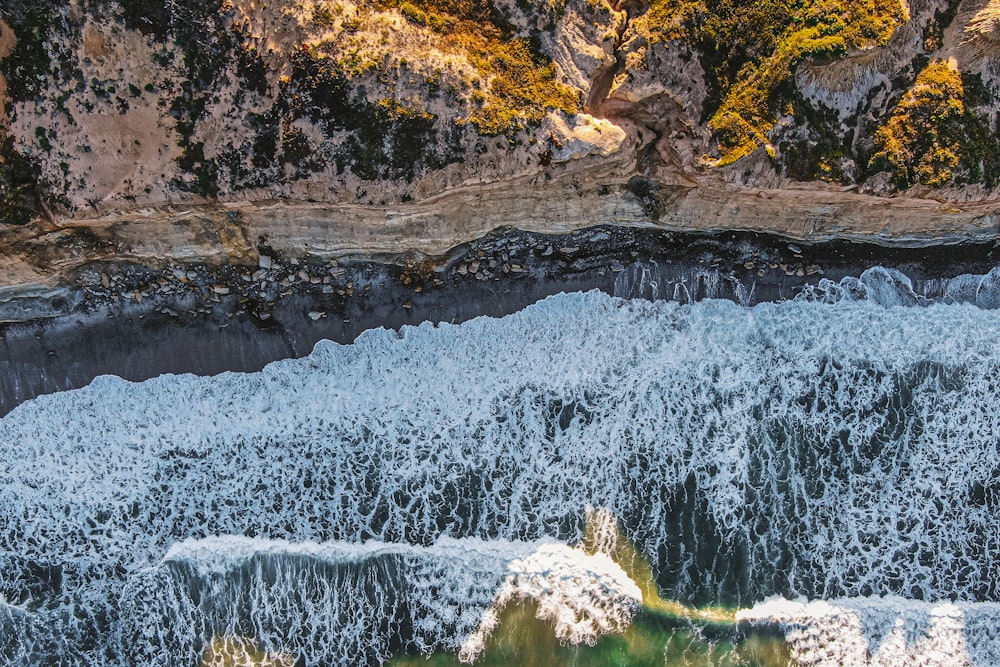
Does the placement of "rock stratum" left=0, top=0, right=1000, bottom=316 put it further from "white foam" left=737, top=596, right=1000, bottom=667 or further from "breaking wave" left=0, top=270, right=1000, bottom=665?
"white foam" left=737, top=596, right=1000, bottom=667

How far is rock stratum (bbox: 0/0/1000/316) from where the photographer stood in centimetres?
792

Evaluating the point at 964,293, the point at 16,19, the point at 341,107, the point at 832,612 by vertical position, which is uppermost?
the point at 16,19

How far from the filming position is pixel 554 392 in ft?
32.8

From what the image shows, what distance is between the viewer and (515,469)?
393 inches

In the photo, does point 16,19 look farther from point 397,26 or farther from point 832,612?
point 832,612

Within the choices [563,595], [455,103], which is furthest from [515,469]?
[455,103]

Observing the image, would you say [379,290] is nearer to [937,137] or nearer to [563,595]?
[563,595]

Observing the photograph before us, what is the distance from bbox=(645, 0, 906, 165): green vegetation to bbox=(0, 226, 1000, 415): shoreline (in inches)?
79.6

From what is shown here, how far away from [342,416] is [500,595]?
12.9 ft

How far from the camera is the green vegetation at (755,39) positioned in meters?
7.94

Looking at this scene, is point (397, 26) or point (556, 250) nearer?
point (397, 26)

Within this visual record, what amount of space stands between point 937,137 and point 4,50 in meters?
12.7

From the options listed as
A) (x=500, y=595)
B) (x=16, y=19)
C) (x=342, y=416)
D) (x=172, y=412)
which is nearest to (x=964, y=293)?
(x=500, y=595)

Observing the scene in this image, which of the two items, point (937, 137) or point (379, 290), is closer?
point (937, 137)
